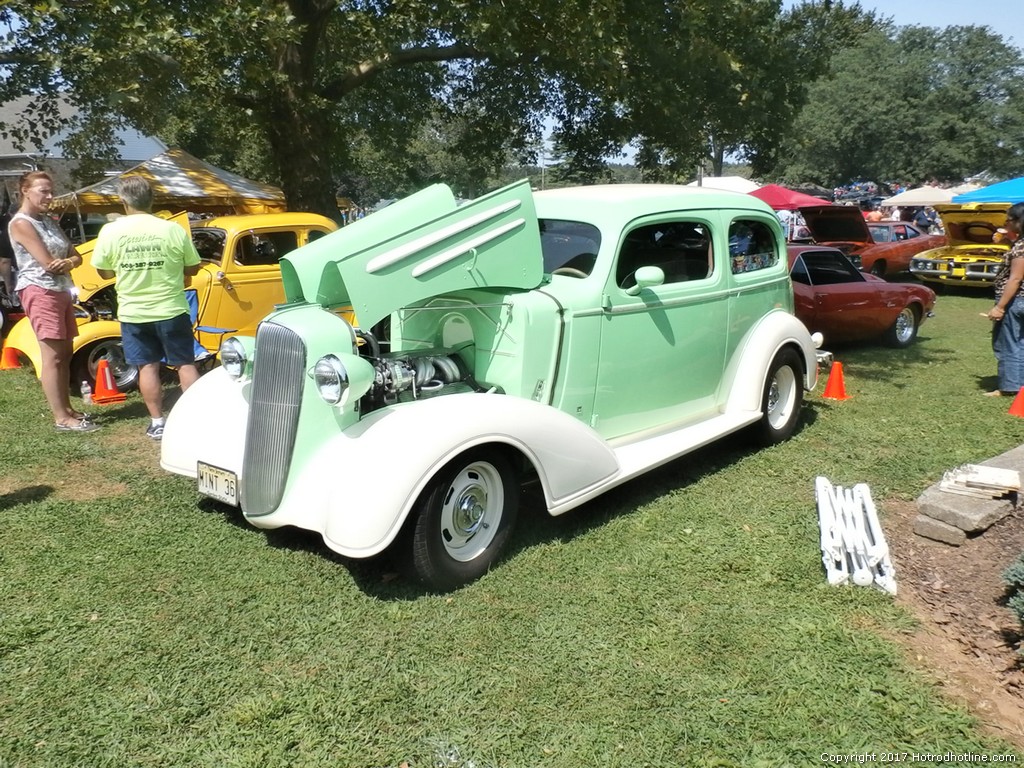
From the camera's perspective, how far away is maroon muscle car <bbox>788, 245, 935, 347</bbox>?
30.8 feet

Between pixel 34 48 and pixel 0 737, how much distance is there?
8.83 metres

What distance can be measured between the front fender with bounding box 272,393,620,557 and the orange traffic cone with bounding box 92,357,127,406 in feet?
13.7

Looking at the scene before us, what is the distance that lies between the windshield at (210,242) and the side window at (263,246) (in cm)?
18

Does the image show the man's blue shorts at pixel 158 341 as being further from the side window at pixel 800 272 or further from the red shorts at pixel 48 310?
the side window at pixel 800 272

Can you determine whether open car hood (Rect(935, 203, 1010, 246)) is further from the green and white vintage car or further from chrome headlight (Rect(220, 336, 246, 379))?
chrome headlight (Rect(220, 336, 246, 379))

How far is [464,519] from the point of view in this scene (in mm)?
3770

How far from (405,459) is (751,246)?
3542mm

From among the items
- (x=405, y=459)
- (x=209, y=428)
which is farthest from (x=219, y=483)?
(x=405, y=459)

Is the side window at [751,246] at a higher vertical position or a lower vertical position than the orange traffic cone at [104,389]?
higher

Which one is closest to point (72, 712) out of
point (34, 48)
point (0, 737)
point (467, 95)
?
point (0, 737)

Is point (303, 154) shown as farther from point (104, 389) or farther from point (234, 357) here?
point (234, 357)

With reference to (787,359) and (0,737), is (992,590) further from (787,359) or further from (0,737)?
(0,737)

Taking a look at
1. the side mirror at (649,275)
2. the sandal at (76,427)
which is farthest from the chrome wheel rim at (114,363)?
the side mirror at (649,275)

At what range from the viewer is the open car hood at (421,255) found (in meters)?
3.69
